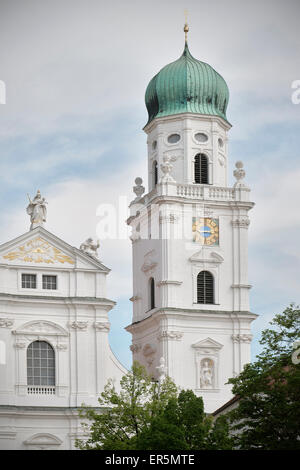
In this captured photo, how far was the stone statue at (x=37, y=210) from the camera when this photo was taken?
63031 millimetres

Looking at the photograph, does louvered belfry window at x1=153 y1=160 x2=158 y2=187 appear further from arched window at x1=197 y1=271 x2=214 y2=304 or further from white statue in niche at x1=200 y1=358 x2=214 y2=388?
white statue in niche at x1=200 y1=358 x2=214 y2=388

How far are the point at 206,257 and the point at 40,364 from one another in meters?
Result: 9.52

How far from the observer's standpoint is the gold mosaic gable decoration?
6219 centimetres

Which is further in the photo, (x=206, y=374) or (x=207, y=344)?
(x=207, y=344)

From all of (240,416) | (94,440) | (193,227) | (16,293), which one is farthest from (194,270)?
(240,416)

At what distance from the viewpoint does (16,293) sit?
61969mm

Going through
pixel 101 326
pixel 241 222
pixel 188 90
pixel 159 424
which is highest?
pixel 188 90

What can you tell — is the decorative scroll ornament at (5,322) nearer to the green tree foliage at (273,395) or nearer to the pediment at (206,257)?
the pediment at (206,257)

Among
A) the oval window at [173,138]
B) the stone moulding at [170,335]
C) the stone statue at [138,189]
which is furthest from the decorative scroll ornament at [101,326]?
the oval window at [173,138]

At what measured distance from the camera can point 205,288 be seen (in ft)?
219

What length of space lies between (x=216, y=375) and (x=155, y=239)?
6.65m

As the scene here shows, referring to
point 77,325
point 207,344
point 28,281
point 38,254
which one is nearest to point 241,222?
point 207,344

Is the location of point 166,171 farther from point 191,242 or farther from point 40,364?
point 40,364

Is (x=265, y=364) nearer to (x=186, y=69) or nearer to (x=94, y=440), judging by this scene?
(x=94, y=440)
